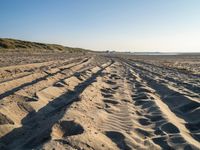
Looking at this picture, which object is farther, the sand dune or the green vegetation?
the green vegetation

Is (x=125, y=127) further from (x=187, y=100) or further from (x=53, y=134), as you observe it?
(x=187, y=100)

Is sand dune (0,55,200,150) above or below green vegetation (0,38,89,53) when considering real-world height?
above

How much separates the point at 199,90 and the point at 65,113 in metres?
5.29

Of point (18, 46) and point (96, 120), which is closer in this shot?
point (96, 120)

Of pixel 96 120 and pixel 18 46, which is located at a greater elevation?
pixel 96 120

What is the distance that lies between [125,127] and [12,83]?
4686 mm

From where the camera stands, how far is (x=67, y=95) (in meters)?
8.27

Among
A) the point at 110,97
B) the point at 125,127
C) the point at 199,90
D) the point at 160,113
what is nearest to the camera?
the point at 125,127

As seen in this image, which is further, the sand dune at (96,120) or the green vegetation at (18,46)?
the green vegetation at (18,46)

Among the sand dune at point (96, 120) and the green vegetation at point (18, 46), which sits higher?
the sand dune at point (96, 120)

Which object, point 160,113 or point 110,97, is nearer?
point 160,113

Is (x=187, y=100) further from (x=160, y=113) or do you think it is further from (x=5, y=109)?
(x=5, y=109)

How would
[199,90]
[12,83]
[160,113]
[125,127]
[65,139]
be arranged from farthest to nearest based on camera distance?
1. [199,90]
2. [12,83]
3. [160,113]
4. [125,127]
5. [65,139]

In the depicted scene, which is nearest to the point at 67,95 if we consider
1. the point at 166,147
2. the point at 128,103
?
the point at 128,103
